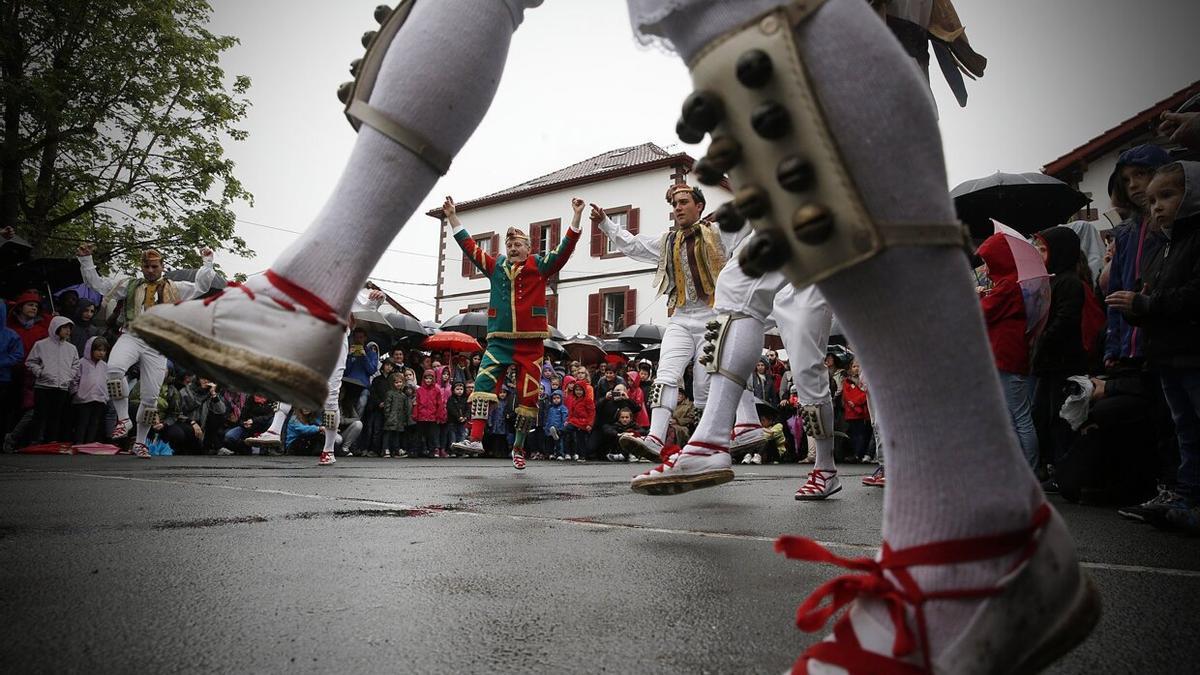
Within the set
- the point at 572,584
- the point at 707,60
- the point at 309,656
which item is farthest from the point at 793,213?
the point at 572,584

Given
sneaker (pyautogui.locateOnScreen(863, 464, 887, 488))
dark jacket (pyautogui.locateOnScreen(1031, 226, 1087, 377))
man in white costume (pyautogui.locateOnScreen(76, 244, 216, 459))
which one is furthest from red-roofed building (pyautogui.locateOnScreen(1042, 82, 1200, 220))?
man in white costume (pyautogui.locateOnScreen(76, 244, 216, 459))

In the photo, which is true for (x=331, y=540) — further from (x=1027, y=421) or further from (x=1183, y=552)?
(x=1027, y=421)

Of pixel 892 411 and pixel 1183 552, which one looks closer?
pixel 892 411

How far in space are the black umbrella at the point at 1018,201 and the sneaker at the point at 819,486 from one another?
658 cm

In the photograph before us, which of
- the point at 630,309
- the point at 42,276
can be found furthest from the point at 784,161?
the point at 630,309

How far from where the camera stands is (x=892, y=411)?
728 mm

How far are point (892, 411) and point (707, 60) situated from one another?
1.31ft

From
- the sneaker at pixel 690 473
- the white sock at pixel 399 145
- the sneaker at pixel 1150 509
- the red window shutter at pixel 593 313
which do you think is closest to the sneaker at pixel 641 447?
the sneaker at pixel 690 473

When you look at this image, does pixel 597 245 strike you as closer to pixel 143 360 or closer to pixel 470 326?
pixel 470 326

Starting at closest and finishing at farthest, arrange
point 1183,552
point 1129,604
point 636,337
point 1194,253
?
point 1129,604 < point 1183,552 < point 1194,253 < point 636,337

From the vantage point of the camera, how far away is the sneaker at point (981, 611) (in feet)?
2.16

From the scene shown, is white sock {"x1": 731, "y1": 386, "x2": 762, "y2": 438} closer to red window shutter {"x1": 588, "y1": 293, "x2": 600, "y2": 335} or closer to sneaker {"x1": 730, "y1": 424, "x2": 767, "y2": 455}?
sneaker {"x1": 730, "y1": 424, "x2": 767, "y2": 455}

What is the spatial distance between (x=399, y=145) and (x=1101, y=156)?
22.6m

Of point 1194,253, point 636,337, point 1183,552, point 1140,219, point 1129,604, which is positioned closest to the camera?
point 1129,604
